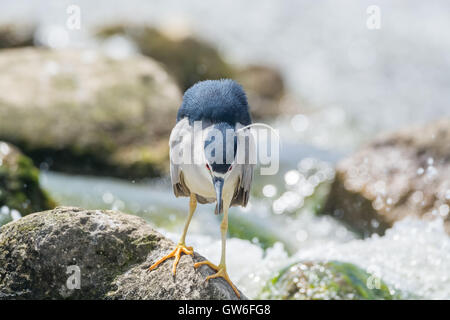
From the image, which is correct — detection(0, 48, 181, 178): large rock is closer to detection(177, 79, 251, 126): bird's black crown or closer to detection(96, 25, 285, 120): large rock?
detection(96, 25, 285, 120): large rock

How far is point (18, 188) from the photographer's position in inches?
231

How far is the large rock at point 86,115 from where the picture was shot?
24.5ft

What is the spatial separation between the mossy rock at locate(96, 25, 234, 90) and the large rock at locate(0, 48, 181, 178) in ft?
7.62

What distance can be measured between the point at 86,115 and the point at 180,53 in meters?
3.76

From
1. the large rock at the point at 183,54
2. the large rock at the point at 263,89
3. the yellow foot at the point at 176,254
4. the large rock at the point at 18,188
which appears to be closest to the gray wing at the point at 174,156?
the yellow foot at the point at 176,254

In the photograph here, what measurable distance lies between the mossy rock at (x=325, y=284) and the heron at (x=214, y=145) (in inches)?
48.9

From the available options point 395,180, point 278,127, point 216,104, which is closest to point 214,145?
point 216,104

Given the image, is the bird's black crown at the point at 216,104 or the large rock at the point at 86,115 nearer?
the bird's black crown at the point at 216,104

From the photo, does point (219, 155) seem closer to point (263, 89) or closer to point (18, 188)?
point (18, 188)

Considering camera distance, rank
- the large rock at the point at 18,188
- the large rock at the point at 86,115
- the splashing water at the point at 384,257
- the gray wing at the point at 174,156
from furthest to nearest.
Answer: the large rock at the point at 86,115, the large rock at the point at 18,188, the splashing water at the point at 384,257, the gray wing at the point at 174,156

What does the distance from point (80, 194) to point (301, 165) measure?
3.53m

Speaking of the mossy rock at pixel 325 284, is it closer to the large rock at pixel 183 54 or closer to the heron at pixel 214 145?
the heron at pixel 214 145

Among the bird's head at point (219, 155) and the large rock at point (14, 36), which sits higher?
the large rock at point (14, 36)

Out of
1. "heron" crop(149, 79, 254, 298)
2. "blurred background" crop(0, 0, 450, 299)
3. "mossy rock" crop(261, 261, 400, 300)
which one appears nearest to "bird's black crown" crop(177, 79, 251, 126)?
"heron" crop(149, 79, 254, 298)
